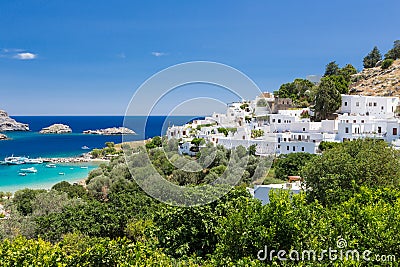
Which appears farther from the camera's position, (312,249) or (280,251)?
(280,251)

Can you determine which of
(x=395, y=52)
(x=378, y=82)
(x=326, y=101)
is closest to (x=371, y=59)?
(x=395, y=52)

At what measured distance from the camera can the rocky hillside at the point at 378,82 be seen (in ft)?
155

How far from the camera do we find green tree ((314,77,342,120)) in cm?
3738

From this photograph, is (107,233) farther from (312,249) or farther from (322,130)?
(322,130)

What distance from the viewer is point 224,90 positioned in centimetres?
644

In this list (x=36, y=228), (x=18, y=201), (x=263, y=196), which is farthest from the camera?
(x=18, y=201)

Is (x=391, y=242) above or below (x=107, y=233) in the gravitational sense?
above

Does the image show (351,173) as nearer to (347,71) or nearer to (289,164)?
(289,164)

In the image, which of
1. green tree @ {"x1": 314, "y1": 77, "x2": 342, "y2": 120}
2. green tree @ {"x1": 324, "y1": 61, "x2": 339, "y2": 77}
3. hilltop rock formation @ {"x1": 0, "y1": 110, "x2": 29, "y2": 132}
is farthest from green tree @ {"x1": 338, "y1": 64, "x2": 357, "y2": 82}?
hilltop rock formation @ {"x1": 0, "y1": 110, "x2": 29, "y2": 132}

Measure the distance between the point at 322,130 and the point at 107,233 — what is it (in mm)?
25043

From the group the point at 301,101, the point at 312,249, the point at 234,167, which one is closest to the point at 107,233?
the point at 234,167

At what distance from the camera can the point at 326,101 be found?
37281mm

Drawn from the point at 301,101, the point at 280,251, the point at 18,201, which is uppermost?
the point at 301,101

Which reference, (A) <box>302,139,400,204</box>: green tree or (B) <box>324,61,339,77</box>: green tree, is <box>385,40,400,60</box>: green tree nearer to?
(B) <box>324,61,339,77</box>: green tree
